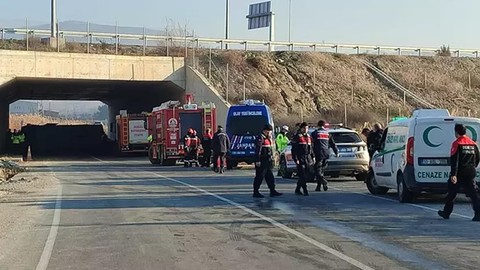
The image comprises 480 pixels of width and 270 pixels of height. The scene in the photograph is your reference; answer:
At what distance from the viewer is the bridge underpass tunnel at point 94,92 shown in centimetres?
5019

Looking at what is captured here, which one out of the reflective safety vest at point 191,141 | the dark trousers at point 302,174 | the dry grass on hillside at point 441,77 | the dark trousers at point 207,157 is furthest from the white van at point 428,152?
the dry grass on hillside at point 441,77

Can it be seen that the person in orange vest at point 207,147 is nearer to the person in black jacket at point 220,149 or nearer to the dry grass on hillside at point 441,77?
the person in black jacket at point 220,149

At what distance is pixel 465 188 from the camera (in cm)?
1365

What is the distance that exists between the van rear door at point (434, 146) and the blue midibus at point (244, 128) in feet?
54.1

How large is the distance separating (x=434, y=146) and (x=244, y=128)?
1712cm

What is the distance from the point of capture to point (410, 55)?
62062 mm

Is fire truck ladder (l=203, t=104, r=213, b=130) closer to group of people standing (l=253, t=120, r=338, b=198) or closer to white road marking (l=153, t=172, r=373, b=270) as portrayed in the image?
group of people standing (l=253, t=120, r=338, b=198)

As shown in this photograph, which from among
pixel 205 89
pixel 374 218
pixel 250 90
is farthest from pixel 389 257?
pixel 250 90

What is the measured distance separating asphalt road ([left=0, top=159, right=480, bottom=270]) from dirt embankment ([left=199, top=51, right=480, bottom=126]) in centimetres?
2993

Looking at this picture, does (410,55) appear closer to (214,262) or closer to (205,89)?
(205,89)

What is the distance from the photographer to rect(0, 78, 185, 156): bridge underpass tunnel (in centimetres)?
5019

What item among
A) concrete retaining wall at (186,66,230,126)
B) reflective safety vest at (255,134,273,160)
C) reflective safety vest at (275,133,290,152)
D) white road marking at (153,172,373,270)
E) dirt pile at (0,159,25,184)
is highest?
concrete retaining wall at (186,66,230,126)

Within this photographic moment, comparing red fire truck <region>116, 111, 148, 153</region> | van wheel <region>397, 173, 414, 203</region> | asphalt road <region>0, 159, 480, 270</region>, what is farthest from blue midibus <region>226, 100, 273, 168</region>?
red fire truck <region>116, 111, 148, 153</region>

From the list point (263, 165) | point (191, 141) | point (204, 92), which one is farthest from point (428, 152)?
point (204, 92)
